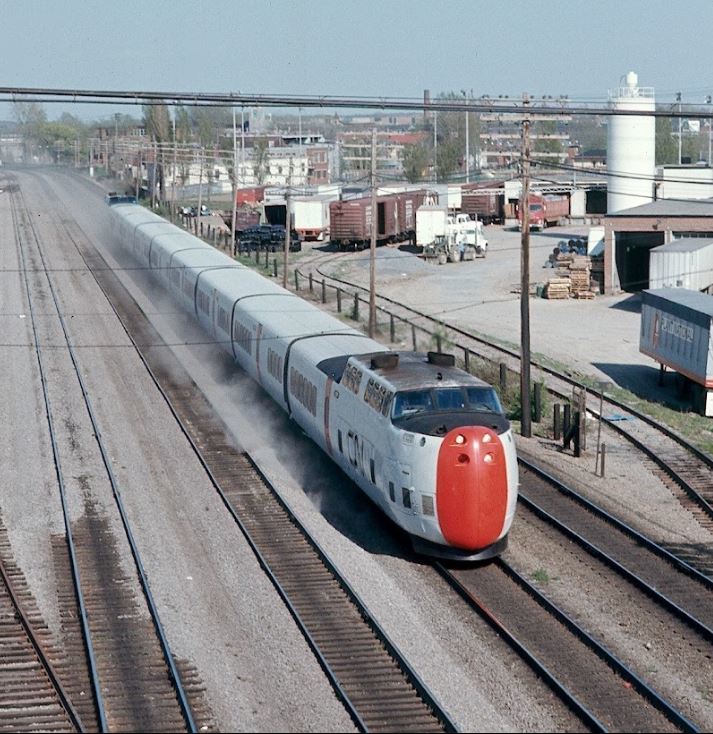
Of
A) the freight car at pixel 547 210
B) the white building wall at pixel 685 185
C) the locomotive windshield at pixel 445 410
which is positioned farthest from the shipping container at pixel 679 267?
the freight car at pixel 547 210

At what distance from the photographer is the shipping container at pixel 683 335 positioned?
103 ft

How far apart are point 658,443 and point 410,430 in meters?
11.4

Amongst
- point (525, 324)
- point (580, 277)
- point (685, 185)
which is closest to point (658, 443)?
point (525, 324)

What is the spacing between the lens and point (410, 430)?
17219 mm

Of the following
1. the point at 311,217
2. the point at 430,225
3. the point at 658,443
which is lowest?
the point at 658,443

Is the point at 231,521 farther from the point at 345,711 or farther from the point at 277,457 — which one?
the point at 345,711

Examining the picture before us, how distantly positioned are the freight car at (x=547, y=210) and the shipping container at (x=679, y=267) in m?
33.2

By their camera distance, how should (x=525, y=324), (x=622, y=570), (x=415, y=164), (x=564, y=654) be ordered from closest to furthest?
(x=564, y=654) < (x=622, y=570) < (x=525, y=324) < (x=415, y=164)

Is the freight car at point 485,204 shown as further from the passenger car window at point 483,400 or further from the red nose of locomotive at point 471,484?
the red nose of locomotive at point 471,484

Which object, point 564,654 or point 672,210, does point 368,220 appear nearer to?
point 672,210

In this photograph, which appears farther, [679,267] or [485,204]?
[485,204]

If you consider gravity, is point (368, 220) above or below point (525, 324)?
above

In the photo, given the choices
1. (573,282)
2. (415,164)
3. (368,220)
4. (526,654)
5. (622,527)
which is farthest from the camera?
(415,164)

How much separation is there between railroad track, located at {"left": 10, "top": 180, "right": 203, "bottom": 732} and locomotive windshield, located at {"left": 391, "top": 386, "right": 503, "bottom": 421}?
178 inches
